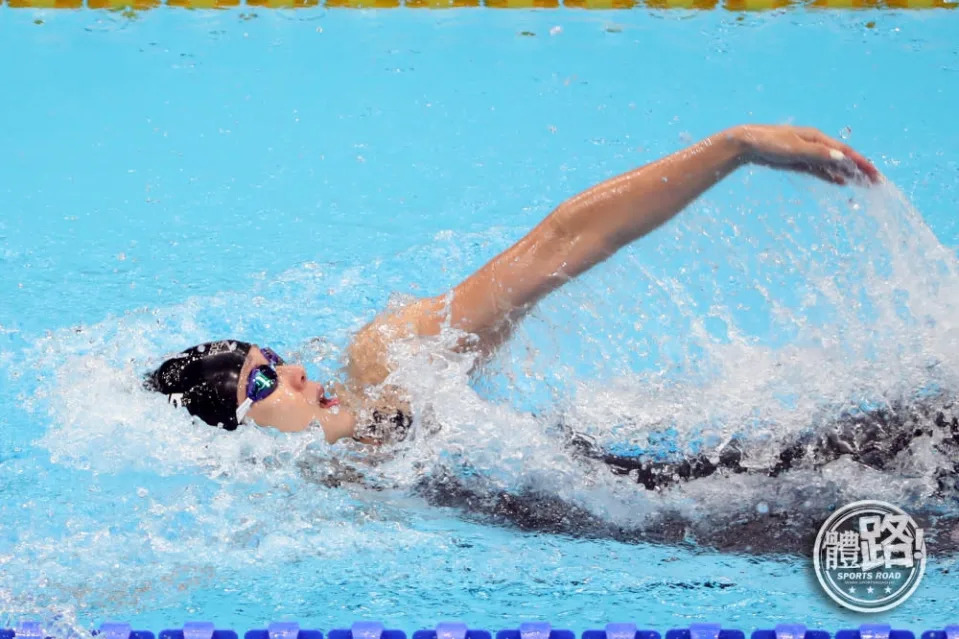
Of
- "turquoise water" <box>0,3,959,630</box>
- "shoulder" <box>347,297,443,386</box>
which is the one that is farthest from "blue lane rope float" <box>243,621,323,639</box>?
"shoulder" <box>347,297,443,386</box>

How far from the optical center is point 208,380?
2600 mm

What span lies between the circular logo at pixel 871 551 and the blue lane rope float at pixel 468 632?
0.10m

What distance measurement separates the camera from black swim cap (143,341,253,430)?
2590 millimetres

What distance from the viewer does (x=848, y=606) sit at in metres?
2.55

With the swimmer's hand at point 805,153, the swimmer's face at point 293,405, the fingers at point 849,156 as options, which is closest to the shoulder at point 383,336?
the swimmer's face at point 293,405

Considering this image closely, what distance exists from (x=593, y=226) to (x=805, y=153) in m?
0.46

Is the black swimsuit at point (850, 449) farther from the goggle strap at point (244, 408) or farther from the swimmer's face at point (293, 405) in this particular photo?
the goggle strap at point (244, 408)

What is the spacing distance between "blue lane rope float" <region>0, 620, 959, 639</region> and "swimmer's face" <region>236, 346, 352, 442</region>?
449 millimetres

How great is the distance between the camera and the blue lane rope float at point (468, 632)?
2457 mm

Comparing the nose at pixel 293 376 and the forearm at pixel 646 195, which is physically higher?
the forearm at pixel 646 195

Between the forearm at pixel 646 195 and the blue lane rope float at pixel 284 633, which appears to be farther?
the blue lane rope float at pixel 284 633

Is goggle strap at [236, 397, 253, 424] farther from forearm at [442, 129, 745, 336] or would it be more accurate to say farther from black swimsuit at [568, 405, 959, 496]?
black swimsuit at [568, 405, 959, 496]

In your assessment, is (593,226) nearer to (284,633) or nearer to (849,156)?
(849,156)

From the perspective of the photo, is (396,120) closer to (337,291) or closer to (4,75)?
(337,291)
